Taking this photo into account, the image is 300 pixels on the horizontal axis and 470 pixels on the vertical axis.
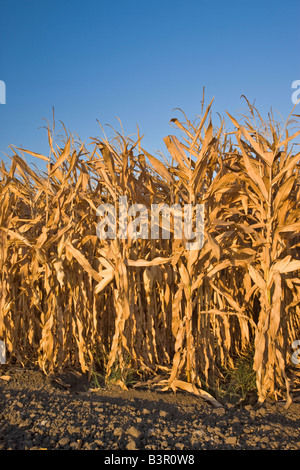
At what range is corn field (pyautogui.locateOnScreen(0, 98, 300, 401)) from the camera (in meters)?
2.39

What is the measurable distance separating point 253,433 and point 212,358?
0.81 metres

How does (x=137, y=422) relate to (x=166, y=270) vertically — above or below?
below

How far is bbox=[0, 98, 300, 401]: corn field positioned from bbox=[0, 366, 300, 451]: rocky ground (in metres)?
0.16

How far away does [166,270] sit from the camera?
2.85 meters

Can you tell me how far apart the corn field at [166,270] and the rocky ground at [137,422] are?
0.16 m

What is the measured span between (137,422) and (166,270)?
119 centimetres

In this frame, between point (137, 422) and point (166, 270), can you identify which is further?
point (166, 270)

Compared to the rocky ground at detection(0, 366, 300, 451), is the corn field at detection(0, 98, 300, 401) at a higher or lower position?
higher

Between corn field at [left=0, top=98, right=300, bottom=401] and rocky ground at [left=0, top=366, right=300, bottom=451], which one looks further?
corn field at [left=0, top=98, right=300, bottom=401]

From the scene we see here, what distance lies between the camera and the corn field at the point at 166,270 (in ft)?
7.85

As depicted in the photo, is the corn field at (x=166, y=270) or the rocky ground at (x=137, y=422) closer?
the rocky ground at (x=137, y=422)

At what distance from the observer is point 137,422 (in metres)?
1.94

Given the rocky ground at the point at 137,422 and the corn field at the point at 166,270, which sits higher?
the corn field at the point at 166,270

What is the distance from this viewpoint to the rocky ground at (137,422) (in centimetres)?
175
